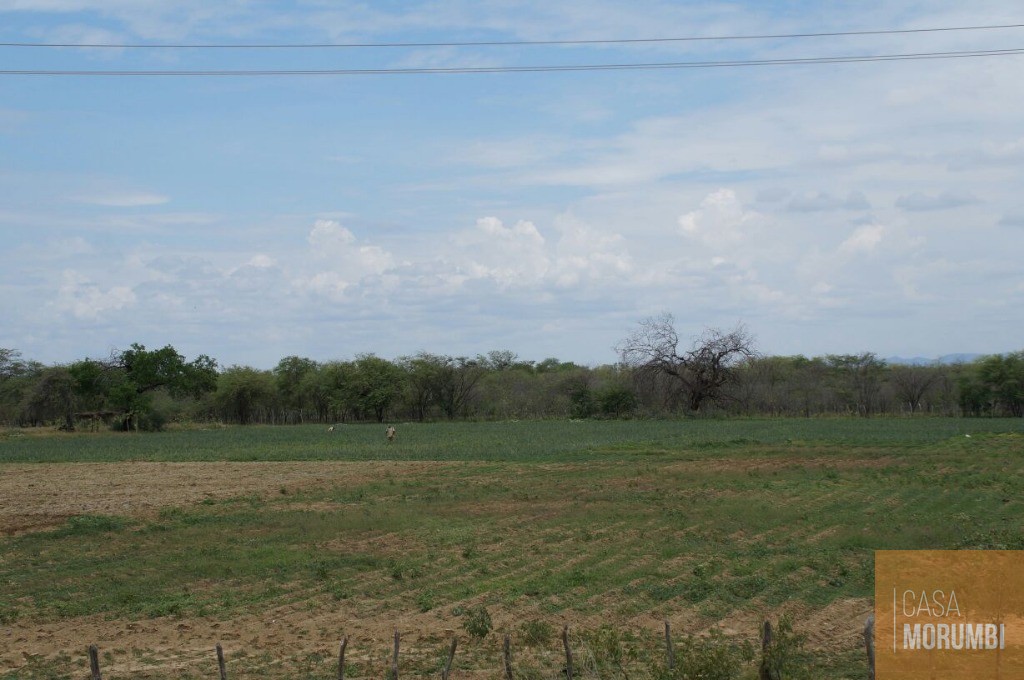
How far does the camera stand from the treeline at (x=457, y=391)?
80.0 metres

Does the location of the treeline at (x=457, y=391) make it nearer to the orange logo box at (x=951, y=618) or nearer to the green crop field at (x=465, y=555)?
the green crop field at (x=465, y=555)

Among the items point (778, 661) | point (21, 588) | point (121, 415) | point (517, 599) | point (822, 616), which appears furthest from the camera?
point (121, 415)

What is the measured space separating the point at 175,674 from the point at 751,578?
8678 millimetres

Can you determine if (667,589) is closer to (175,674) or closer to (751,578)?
(751,578)

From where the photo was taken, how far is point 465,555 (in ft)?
58.5

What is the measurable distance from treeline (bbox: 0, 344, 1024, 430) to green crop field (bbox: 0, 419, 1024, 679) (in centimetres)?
4420

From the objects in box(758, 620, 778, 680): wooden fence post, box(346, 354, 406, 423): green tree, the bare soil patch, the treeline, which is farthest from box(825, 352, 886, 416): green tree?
box(758, 620, 778, 680): wooden fence post

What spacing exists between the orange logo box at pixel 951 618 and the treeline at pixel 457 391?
222 ft

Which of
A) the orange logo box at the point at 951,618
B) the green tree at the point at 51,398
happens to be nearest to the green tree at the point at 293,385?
the green tree at the point at 51,398

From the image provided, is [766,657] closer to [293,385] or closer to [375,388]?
[375,388]

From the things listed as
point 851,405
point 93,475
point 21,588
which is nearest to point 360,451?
point 93,475

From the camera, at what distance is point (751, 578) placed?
50.1 ft

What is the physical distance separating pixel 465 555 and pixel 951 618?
888cm

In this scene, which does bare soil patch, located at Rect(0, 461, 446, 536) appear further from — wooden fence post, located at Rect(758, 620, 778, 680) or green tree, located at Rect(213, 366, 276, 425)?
green tree, located at Rect(213, 366, 276, 425)
